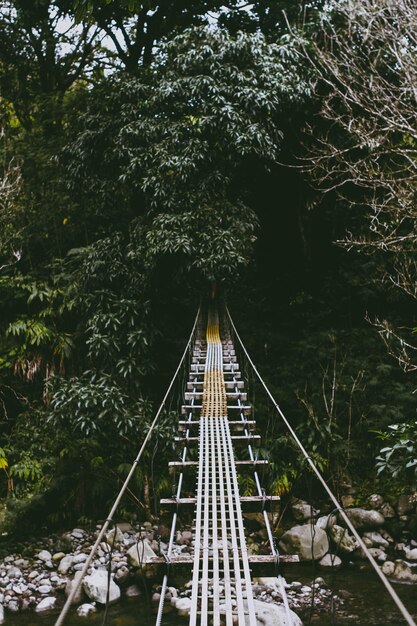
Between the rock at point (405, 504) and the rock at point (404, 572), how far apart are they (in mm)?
871

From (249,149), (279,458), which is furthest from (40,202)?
(279,458)

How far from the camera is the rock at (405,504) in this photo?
5.79m

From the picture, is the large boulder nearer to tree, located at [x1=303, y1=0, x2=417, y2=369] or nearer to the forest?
the forest

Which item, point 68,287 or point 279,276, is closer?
point 68,287

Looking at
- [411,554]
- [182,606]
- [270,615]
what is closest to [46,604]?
[182,606]

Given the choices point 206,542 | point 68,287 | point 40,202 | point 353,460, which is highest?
point 40,202

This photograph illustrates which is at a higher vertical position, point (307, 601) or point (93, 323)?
point (93, 323)

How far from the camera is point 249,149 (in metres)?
6.20

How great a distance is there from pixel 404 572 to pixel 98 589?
2.64m

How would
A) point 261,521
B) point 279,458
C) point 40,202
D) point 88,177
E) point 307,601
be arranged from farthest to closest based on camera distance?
point 40,202 < point 88,177 < point 279,458 < point 261,521 < point 307,601

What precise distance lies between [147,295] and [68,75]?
5.01 m

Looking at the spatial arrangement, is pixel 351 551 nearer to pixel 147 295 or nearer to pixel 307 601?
pixel 307 601

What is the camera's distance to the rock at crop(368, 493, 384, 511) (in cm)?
588

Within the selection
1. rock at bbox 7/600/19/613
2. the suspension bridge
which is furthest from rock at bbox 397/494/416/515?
rock at bbox 7/600/19/613
